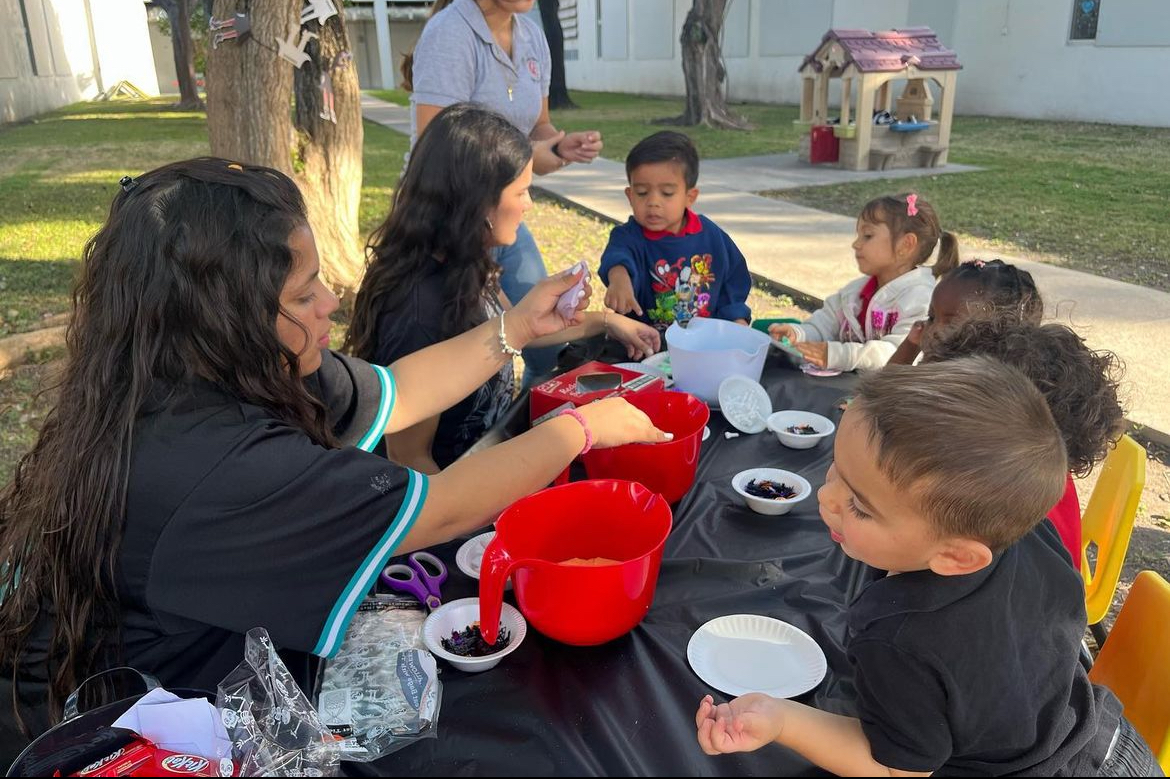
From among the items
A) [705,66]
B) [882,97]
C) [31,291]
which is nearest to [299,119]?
[31,291]

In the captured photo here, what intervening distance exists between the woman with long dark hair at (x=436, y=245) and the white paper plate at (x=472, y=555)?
2.47 feet

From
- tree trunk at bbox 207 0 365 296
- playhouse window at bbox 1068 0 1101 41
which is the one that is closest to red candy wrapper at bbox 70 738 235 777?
tree trunk at bbox 207 0 365 296

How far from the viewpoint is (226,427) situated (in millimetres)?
1260

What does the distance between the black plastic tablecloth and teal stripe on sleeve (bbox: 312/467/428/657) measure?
6.7 inches

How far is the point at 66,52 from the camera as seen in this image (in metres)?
20.3

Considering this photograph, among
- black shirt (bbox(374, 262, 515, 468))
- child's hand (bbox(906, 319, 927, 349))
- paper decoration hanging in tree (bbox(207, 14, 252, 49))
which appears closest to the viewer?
black shirt (bbox(374, 262, 515, 468))

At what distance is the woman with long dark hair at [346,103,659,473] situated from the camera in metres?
2.33

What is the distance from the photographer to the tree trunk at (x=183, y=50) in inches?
906

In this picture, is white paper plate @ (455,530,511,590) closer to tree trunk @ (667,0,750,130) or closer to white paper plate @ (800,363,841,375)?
white paper plate @ (800,363,841,375)

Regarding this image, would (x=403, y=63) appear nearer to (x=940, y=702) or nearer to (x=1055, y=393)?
(x=1055, y=393)

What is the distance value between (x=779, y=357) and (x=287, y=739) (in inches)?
79.5

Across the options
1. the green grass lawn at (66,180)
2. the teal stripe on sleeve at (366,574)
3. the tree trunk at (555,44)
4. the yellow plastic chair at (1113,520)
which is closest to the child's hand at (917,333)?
the yellow plastic chair at (1113,520)

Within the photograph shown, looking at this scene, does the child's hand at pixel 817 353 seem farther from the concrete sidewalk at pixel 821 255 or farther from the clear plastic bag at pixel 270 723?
the clear plastic bag at pixel 270 723

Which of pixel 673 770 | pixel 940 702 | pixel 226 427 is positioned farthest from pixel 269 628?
pixel 940 702
